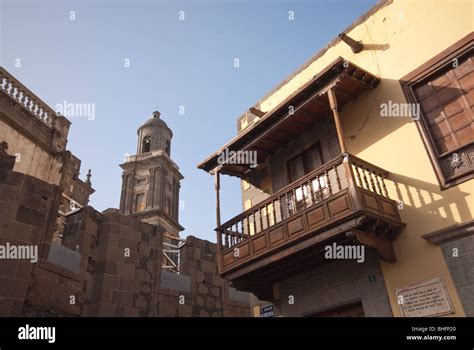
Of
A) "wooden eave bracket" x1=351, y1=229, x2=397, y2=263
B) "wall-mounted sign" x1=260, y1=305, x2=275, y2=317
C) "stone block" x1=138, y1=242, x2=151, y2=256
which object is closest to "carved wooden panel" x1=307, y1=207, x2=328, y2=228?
"wooden eave bracket" x1=351, y1=229, x2=397, y2=263

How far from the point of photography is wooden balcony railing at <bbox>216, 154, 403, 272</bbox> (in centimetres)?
673

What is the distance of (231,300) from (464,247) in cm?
910

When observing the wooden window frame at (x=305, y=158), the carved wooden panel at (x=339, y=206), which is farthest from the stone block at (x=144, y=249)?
the carved wooden panel at (x=339, y=206)

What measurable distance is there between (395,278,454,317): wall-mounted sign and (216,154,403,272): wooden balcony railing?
1.18 m

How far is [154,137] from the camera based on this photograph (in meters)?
39.2

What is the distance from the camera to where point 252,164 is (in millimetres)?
10945

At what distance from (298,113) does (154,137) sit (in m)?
31.9

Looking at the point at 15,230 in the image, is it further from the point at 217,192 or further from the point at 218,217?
the point at 217,192

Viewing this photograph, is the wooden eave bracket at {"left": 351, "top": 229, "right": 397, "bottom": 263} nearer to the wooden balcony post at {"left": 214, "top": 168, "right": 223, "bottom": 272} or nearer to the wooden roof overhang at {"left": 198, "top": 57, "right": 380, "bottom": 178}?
the wooden roof overhang at {"left": 198, "top": 57, "right": 380, "bottom": 178}

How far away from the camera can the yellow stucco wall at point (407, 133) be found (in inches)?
261

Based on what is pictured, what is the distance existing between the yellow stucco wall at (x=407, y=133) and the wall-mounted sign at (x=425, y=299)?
0.10 meters
